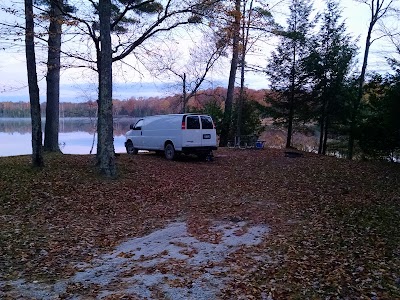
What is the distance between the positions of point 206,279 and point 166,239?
1.86 m

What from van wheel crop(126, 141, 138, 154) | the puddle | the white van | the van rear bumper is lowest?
the puddle

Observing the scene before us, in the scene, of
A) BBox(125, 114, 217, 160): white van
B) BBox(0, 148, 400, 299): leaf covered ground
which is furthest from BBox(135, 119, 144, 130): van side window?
BBox(0, 148, 400, 299): leaf covered ground

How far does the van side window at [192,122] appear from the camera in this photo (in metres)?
14.6

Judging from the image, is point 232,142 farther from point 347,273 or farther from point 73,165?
point 347,273

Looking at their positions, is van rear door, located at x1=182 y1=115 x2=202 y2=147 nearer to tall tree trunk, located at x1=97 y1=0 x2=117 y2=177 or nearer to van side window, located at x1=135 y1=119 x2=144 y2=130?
van side window, located at x1=135 y1=119 x2=144 y2=130

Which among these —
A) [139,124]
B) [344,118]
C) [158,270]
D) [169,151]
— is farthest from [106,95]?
[344,118]

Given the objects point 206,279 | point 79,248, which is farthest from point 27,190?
point 206,279

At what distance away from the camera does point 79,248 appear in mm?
5969

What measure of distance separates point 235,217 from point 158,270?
2.98 metres

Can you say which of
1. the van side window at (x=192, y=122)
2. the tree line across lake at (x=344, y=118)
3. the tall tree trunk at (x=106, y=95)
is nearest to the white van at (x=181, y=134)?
the van side window at (x=192, y=122)

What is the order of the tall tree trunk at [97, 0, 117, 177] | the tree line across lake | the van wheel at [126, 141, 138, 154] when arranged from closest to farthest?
1. the tall tree trunk at [97, 0, 117, 177]
2. the tree line across lake
3. the van wheel at [126, 141, 138, 154]

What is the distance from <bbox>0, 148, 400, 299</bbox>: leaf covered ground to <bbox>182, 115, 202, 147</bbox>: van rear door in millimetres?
1137

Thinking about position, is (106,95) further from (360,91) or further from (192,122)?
(360,91)

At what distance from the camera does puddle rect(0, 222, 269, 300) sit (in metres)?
4.27
